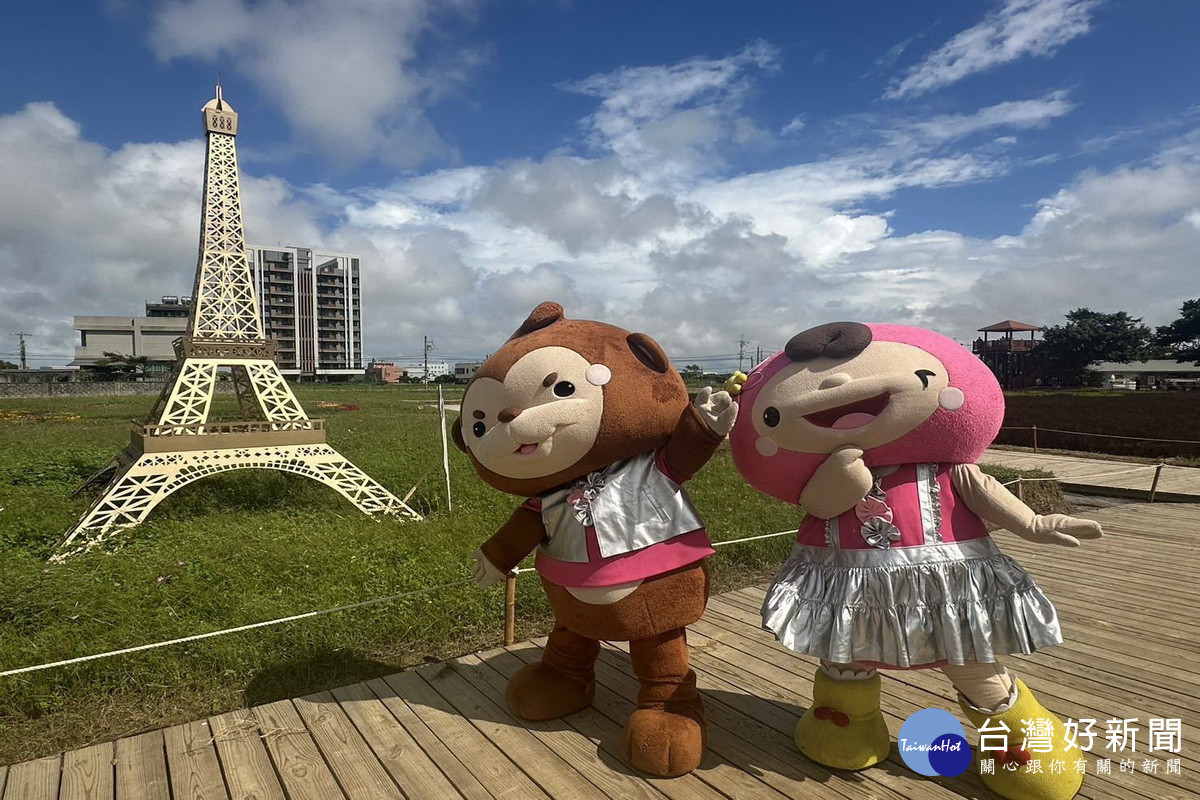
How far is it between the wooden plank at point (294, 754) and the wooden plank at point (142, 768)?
43 cm

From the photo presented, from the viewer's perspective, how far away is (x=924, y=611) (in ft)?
→ 9.08

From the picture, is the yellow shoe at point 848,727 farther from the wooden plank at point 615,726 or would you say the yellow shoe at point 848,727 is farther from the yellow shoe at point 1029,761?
the wooden plank at point 615,726

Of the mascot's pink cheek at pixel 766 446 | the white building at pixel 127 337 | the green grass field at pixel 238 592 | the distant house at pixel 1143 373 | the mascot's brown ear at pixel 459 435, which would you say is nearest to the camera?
the mascot's pink cheek at pixel 766 446

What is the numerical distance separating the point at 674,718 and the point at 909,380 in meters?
1.80

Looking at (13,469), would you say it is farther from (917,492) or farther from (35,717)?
(917,492)

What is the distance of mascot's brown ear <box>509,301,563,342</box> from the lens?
3.49m

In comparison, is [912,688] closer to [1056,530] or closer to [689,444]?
[1056,530]

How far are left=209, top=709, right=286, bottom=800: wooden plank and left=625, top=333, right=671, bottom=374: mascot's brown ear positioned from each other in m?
2.49

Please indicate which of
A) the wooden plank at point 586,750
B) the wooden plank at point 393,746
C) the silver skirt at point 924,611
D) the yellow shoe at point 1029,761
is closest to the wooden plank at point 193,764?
the wooden plank at point 393,746

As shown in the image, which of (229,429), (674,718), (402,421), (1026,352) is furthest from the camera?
(1026,352)

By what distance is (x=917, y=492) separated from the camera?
2840mm

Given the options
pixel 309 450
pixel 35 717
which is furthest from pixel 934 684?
pixel 309 450

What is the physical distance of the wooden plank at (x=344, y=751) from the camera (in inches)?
119

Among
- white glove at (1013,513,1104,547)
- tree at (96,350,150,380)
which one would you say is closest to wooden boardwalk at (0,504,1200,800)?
white glove at (1013,513,1104,547)
